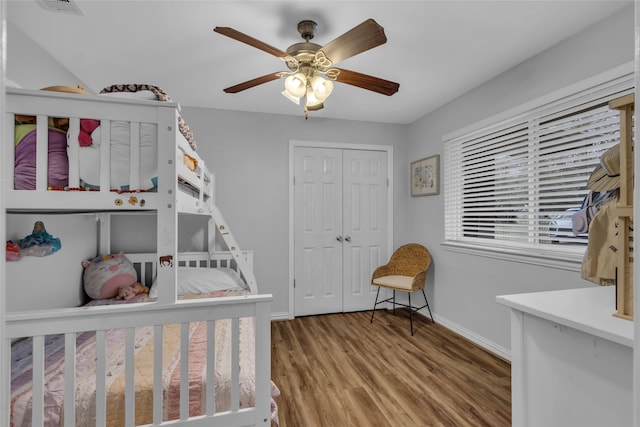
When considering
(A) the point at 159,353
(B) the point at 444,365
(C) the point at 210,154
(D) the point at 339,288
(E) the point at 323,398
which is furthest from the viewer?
(D) the point at 339,288

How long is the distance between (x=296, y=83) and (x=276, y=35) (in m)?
0.49

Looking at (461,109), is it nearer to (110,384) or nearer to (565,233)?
(565,233)

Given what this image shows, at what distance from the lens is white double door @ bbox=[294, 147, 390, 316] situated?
3539 mm

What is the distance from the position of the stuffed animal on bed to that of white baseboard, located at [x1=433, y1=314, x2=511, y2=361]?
10.1ft

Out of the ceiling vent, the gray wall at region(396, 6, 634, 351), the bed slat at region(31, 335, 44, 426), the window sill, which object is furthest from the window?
the ceiling vent

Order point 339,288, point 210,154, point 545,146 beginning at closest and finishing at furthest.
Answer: point 545,146 → point 210,154 → point 339,288

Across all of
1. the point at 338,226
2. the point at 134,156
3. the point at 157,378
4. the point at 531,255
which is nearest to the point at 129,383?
the point at 157,378

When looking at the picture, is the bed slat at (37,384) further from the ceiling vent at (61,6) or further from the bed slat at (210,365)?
the ceiling vent at (61,6)

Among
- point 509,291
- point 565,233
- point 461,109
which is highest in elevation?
point 461,109

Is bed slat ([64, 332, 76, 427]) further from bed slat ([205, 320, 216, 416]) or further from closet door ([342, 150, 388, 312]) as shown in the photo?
closet door ([342, 150, 388, 312])

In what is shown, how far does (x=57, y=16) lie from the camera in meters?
1.73

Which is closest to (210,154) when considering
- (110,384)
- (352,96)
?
(352,96)

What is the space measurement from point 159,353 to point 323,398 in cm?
124

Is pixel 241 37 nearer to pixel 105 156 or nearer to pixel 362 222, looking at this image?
pixel 105 156
